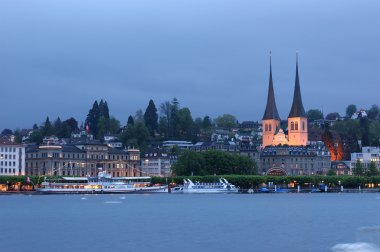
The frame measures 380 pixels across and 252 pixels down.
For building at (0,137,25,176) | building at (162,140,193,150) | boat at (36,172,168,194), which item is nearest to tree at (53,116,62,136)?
building at (162,140,193,150)

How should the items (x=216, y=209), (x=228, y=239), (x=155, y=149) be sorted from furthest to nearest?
1. (x=155, y=149)
2. (x=216, y=209)
3. (x=228, y=239)

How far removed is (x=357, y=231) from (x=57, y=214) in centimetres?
2767

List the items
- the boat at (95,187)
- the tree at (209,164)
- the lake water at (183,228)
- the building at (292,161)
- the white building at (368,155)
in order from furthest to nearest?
1. the white building at (368,155)
2. the building at (292,161)
3. the tree at (209,164)
4. the boat at (95,187)
5. the lake water at (183,228)

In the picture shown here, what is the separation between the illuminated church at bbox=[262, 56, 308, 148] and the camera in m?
180

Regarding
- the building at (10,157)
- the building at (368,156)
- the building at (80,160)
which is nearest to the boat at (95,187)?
the building at (10,157)

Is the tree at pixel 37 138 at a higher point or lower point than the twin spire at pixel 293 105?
lower

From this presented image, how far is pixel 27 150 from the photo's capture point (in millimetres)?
153125

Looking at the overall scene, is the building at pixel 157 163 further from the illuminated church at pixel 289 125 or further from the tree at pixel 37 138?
the illuminated church at pixel 289 125

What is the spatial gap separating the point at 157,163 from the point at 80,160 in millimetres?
17710

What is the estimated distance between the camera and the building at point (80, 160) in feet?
489

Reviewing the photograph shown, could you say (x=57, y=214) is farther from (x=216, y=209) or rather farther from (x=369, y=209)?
(x=369, y=209)

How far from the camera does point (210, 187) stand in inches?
5138

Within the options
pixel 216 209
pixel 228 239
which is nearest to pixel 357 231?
pixel 228 239

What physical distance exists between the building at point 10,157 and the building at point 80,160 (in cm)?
373
